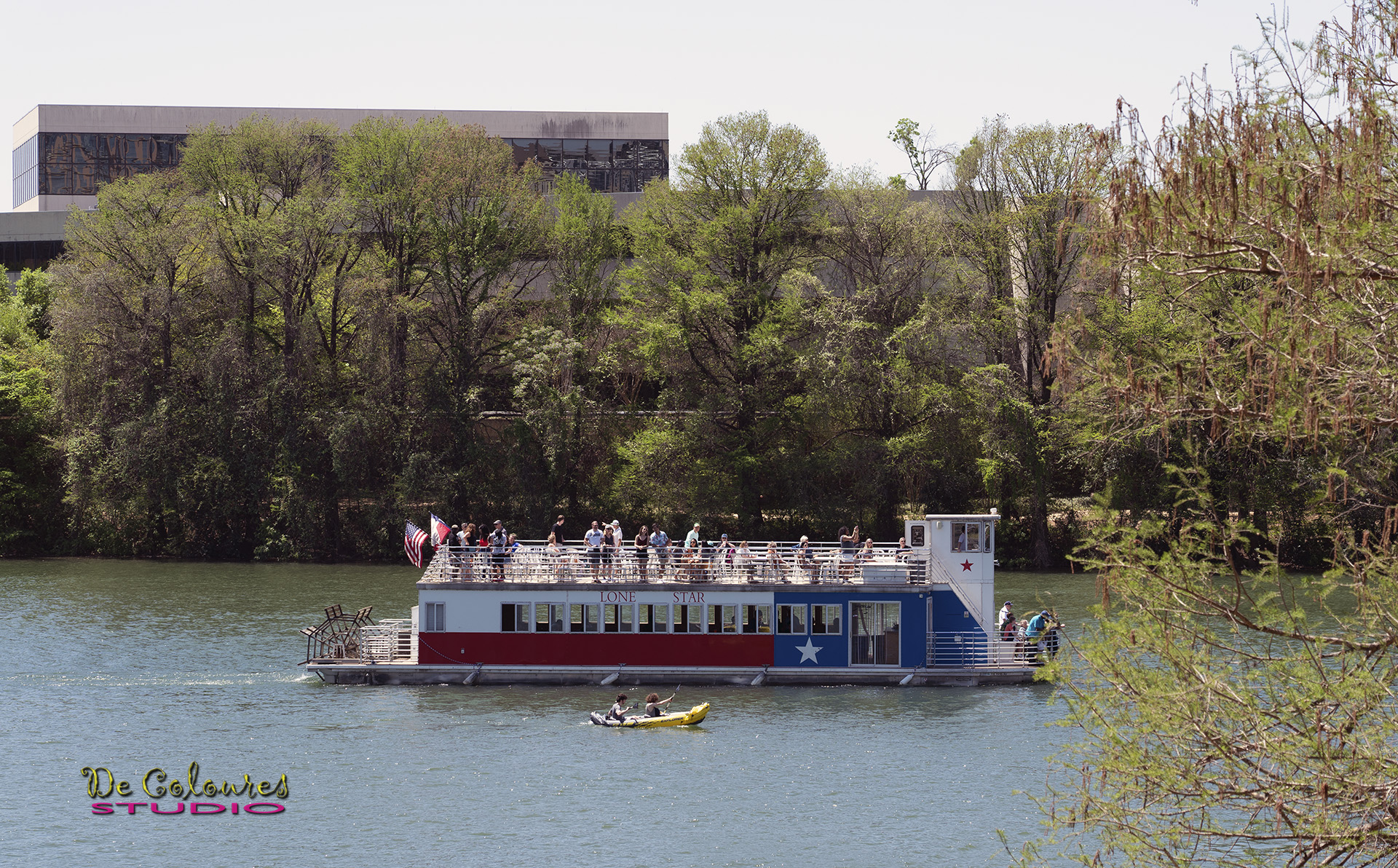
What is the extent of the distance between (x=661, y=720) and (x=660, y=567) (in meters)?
6.66

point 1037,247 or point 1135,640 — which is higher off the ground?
point 1037,247

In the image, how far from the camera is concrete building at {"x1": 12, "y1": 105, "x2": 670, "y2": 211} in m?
112

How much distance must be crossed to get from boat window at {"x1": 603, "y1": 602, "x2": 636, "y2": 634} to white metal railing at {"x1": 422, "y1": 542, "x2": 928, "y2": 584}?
0.92 meters

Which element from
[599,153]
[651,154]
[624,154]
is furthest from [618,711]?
[651,154]

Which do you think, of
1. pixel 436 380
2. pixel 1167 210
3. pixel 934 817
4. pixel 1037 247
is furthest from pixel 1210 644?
pixel 436 380

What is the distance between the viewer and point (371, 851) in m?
31.0

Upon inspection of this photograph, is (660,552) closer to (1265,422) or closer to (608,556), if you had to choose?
(608,556)

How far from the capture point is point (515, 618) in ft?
155

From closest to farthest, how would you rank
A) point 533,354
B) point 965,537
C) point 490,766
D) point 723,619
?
point 490,766
point 965,537
point 723,619
point 533,354

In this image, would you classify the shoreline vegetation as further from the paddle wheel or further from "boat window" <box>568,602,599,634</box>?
"boat window" <box>568,602,599,634</box>

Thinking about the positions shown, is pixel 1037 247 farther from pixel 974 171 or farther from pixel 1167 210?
pixel 1167 210

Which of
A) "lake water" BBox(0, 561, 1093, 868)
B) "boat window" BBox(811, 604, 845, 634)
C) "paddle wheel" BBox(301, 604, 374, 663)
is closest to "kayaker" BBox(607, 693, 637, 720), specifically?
"lake water" BBox(0, 561, 1093, 868)

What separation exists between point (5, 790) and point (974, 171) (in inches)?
2333

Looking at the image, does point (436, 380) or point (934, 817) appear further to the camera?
point (436, 380)
